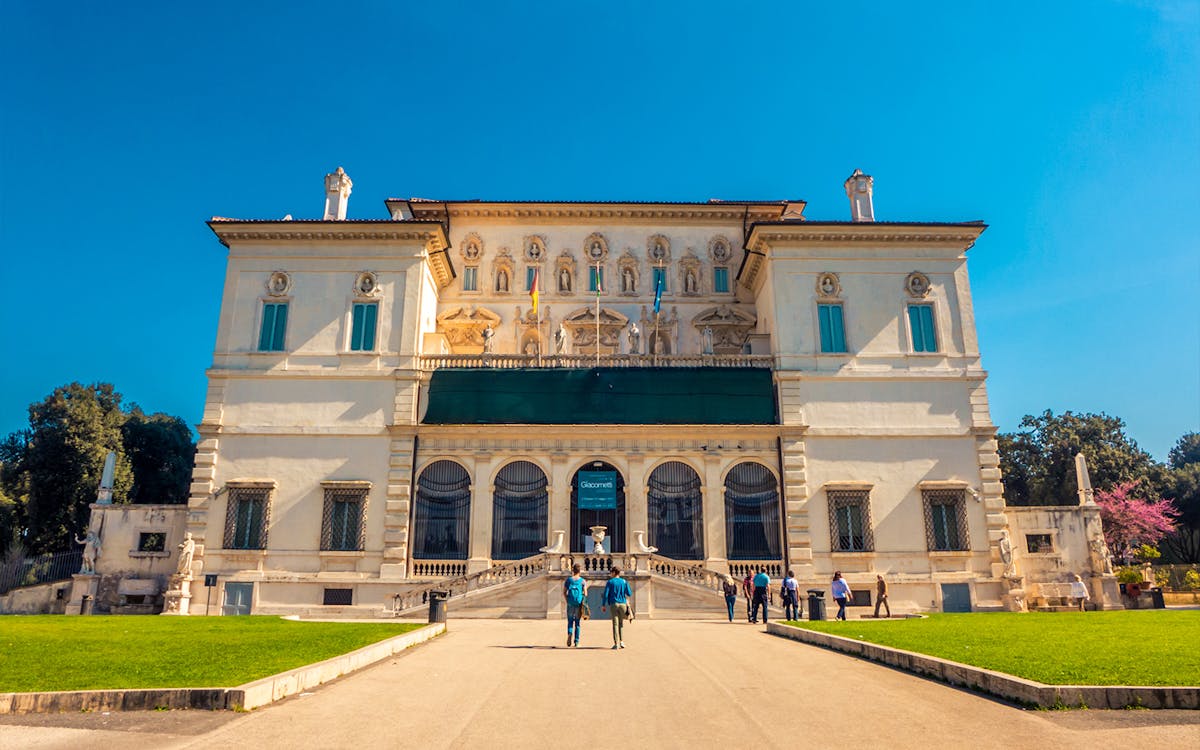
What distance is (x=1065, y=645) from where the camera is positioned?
44.2 ft

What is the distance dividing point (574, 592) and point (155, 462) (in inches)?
1728

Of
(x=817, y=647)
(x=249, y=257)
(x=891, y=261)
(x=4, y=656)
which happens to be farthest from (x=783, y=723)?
(x=249, y=257)

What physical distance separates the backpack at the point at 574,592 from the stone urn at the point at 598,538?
1085 centimetres

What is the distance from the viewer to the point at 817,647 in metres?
16.0

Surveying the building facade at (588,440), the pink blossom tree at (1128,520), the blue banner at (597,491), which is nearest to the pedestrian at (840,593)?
→ the building facade at (588,440)

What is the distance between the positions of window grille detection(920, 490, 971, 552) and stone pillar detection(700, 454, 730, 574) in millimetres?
7973

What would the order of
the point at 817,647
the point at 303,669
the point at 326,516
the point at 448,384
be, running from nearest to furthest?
the point at 303,669
the point at 817,647
the point at 326,516
the point at 448,384

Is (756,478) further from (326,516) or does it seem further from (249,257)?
(249,257)

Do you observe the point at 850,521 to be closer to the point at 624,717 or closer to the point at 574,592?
the point at 574,592

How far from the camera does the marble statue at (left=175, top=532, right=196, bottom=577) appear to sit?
91.8 ft

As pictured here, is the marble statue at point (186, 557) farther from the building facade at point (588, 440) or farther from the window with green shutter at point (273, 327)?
the window with green shutter at point (273, 327)

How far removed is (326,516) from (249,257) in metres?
11.9

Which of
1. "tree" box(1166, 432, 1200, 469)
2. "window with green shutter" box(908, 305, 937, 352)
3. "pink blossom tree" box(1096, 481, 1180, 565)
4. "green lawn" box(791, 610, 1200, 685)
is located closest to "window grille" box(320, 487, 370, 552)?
"green lawn" box(791, 610, 1200, 685)

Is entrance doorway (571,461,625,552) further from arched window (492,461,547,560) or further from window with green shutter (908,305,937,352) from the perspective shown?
window with green shutter (908,305,937,352)
